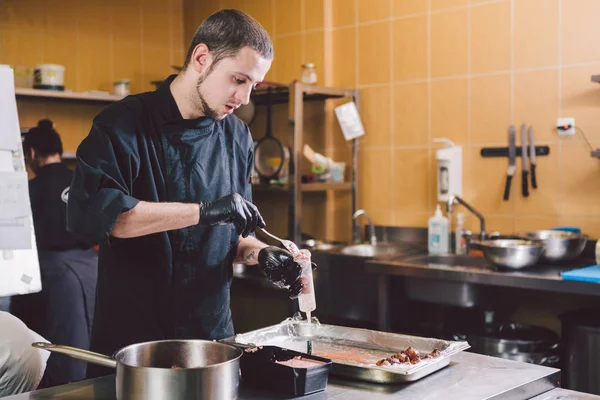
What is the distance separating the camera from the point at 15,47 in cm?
480

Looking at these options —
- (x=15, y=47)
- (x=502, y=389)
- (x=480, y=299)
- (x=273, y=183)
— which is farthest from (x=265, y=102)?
(x=502, y=389)

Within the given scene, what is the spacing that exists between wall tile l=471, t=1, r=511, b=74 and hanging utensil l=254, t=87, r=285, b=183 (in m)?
1.23

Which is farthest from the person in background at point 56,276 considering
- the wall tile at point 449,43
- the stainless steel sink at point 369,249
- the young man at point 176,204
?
the wall tile at point 449,43

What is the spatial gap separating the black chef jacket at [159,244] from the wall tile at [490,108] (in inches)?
82.0

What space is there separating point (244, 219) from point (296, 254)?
7.5 inches

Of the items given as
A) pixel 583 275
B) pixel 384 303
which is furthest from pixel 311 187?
pixel 583 275

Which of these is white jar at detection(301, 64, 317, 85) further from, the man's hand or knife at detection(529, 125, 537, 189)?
the man's hand

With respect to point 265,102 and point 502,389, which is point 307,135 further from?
point 502,389

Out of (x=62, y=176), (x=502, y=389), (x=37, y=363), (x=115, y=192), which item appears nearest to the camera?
(x=502, y=389)

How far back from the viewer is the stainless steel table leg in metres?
3.57

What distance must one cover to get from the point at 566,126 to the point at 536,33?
52 cm

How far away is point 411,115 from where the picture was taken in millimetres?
4168

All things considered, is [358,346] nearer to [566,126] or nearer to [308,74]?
[566,126]

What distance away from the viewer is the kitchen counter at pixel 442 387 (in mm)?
1577
